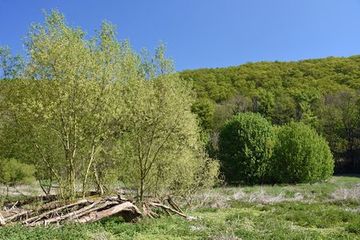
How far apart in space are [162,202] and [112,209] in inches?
198

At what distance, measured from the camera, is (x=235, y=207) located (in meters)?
29.8

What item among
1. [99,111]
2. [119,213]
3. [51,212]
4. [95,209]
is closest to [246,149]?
[99,111]

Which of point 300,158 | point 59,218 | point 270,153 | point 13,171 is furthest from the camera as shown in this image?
point 270,153

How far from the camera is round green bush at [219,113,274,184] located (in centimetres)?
6103

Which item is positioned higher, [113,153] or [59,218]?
[113,153]

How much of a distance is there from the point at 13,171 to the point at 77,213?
20.5 meters

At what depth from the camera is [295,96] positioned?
94.2m

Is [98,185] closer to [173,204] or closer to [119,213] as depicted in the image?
[173,204]

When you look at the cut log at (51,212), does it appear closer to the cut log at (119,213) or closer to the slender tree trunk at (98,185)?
the cut log at (119,213)

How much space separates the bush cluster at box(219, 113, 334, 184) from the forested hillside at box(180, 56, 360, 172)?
8.39 meters

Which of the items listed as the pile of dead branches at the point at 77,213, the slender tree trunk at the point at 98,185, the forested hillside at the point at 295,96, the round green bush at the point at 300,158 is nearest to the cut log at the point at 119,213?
the pile of dead branches at the point at 77,213

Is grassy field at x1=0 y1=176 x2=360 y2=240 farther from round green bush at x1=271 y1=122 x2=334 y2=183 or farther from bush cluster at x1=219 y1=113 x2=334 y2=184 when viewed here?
bush cluster at x1=219 y1=113 x2=334 y2=184

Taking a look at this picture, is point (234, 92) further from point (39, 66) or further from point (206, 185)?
point (39, 66)

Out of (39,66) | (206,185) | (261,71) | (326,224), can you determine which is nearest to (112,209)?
(39,66)
